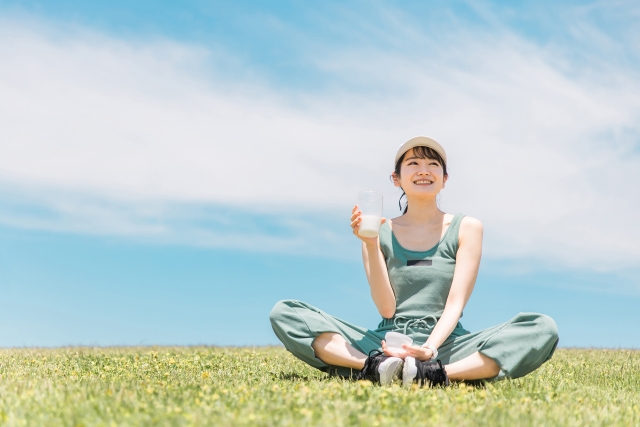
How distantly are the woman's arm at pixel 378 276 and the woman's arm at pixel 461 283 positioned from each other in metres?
0.64

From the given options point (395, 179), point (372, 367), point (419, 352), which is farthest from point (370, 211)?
point (372, 367)

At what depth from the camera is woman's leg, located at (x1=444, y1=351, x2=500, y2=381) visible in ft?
24.4

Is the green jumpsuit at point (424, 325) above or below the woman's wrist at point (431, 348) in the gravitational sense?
above

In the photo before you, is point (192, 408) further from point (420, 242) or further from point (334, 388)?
point (420, 242)

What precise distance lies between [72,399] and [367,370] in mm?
3029

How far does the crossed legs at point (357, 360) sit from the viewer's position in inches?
293

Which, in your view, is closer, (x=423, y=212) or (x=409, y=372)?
(x=409, y=372)

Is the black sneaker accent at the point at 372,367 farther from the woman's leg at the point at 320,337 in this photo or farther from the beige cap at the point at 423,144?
the beige cap at the point at 423,144

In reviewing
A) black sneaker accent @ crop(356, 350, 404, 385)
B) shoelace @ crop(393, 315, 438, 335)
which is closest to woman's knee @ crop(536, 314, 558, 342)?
shoelace @ crop(393, 315, 438, 335)

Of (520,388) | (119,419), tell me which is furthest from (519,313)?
(119,419)

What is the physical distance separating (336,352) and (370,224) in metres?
1.58

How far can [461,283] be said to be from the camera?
762cm

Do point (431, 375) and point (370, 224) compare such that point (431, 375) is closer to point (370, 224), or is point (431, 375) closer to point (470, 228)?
point (370, 224)

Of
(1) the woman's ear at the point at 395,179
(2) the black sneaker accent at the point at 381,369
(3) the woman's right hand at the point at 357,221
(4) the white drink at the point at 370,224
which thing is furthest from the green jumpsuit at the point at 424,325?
(4) the white drink at the point at 370,224
